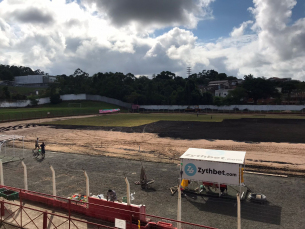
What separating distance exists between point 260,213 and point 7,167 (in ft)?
65.0

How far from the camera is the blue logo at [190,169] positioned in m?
14.4

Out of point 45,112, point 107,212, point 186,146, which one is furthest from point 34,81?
point 107,212

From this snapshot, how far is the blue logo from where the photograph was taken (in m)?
14.4

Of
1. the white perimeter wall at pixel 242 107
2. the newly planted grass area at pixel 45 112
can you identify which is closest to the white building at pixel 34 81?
the newly planted grass area at pixel 45 112

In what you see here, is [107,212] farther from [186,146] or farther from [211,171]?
[186,146]

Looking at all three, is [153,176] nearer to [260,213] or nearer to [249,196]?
[249,196]

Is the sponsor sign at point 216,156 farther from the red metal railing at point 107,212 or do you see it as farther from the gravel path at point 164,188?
the red metal railing at point 107,212

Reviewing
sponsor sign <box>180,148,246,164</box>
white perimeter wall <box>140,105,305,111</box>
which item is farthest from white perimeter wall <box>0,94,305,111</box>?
sponsor sign <box>180,148,246,164</box>

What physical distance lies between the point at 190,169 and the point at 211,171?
48.4 inches

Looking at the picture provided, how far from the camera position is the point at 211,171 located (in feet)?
46.2

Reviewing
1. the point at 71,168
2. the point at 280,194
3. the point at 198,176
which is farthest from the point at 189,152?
the point at 71,168

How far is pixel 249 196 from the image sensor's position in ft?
47.4

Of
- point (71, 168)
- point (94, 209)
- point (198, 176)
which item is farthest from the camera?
point (71, 168)

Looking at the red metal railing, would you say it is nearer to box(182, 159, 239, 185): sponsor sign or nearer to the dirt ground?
box(182, 159, 239, 185): sponsor sign
